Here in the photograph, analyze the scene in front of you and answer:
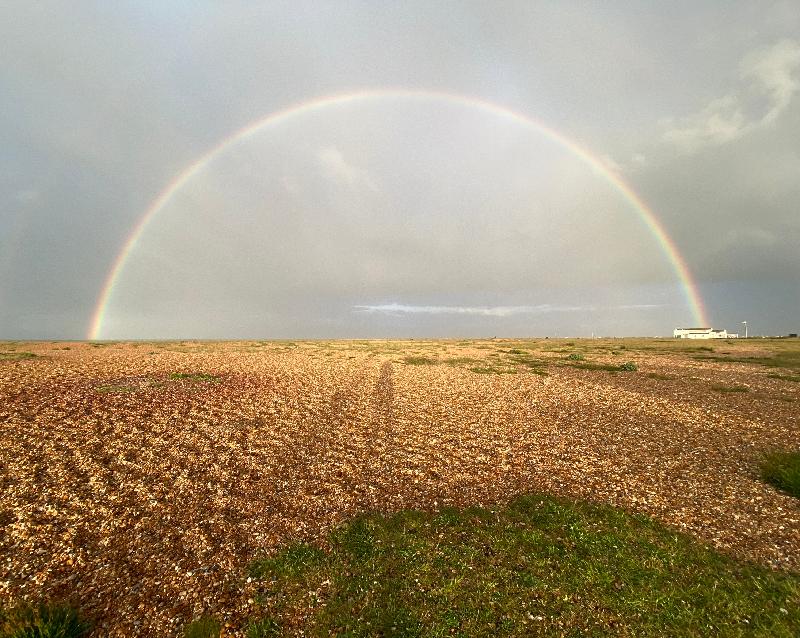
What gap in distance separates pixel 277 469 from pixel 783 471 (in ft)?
61.4

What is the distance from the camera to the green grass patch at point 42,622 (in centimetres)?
693

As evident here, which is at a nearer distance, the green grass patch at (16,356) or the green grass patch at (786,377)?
the green grass patch at (786,377)

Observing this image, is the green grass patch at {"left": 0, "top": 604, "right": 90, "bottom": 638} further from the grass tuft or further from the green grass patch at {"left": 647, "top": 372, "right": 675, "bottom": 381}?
the green grass patch at {"left": 647, "top": 372, "right": 675, "bottom": 381}

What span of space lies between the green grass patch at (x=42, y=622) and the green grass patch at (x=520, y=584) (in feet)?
10.7

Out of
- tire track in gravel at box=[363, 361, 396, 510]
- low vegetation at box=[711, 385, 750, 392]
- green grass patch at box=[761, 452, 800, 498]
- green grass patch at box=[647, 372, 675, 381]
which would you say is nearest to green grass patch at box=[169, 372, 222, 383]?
tire track in gravel at box=[363, 361, 396, 510]

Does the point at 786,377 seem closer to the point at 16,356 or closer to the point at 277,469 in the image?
the point at 277,469

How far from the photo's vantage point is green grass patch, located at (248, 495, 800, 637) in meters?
7.55

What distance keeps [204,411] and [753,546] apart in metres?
24.1

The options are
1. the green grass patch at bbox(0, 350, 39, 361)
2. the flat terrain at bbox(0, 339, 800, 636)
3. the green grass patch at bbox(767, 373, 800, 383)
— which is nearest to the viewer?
the flat terrain at bbox(0, 339, 800, 636)

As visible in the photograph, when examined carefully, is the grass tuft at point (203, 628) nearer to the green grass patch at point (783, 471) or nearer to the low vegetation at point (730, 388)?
the green grass patch at point (783, 471)

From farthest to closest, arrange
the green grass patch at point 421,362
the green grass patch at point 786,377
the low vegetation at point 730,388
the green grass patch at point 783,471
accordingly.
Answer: the green grass patch at point 421,362 < the green grass patch at point 786,377 < the low vegetation at point 730,388 < the green grass patch at point 783,471

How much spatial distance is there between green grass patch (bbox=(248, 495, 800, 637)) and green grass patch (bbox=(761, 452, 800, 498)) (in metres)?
6.40

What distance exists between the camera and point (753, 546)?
32.8ft

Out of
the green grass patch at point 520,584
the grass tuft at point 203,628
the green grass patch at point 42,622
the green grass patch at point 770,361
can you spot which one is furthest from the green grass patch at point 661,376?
the green grass patch at point 42,622
